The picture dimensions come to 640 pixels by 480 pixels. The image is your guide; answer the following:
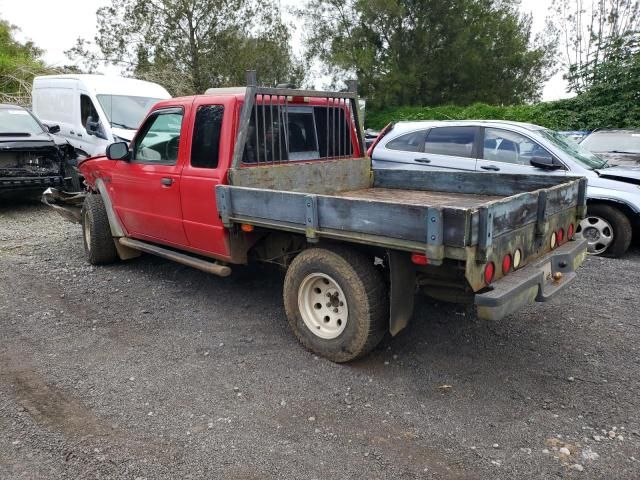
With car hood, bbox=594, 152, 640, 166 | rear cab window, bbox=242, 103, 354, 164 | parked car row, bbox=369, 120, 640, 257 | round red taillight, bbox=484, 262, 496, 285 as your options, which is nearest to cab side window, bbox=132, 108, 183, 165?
rear cab window, bbox=242, 103, 354, 164

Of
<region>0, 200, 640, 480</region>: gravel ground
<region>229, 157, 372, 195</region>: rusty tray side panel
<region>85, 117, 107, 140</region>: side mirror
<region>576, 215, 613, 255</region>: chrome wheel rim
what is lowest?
<region>0, 200, 640, 480</region>: gravel ground

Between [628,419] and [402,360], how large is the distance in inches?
58.0

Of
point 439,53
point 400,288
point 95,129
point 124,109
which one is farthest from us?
point 439,53

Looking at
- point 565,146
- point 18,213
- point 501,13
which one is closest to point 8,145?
point 18,213

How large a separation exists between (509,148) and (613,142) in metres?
2.50

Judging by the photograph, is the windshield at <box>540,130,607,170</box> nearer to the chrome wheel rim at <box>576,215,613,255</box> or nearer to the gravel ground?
the chrome wheel rim at <box>576,215,613,255</box>

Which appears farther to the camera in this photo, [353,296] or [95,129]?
[95,129]

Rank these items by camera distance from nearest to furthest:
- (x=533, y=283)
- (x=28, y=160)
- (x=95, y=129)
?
(x=533, y=283)
(x=28, y=160)
(x=95, y=129)

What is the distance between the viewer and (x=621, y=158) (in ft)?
25.0

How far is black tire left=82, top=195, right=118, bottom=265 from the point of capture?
6.08 m

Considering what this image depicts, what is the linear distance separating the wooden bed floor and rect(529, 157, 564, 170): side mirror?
2.14m

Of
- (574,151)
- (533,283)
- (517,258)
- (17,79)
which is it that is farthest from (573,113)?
(17,79)

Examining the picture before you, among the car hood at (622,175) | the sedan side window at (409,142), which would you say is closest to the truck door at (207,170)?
the sedan side window at (409,142)

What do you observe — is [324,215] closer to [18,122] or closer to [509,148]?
[509,148]
